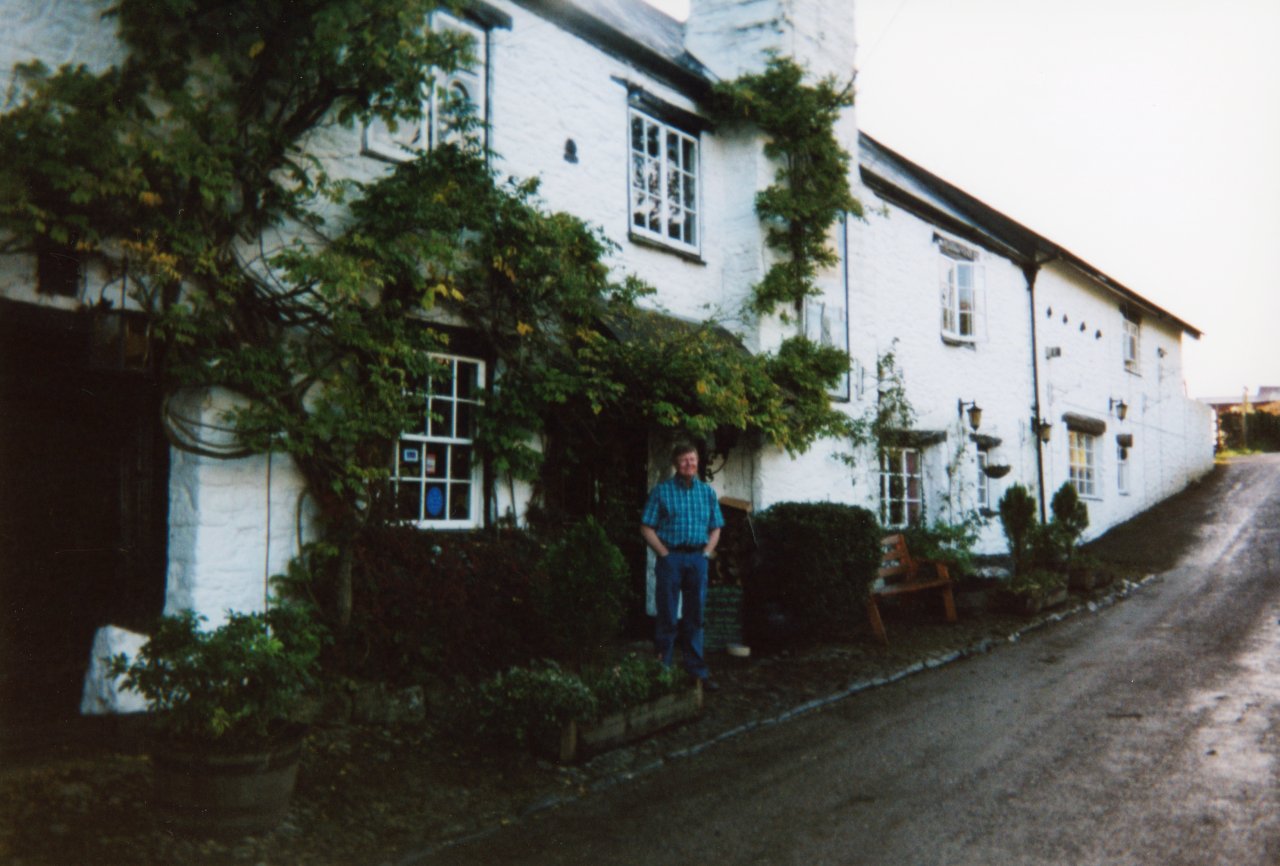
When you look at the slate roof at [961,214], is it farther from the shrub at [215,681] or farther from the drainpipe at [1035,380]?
the shrub at [215,681]

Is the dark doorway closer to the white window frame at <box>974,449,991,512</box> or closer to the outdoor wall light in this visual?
the outdoor wall light

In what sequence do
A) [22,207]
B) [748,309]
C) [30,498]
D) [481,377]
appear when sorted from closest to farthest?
[22,207] < [30,498] < [481,377] < [748,309]

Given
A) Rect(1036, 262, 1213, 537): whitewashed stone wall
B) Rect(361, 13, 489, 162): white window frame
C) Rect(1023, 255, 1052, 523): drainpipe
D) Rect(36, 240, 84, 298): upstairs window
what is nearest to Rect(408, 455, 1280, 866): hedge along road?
Rect(36, 240, 84, 298): upstairs window

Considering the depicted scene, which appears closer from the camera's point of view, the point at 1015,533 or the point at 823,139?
the point at 823,139

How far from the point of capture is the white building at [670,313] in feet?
20.2

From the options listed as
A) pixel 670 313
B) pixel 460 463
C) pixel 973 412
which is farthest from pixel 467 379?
pixel 973 412

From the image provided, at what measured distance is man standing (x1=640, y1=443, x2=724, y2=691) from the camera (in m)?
7.69

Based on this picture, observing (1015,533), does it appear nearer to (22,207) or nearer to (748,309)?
(748,309)

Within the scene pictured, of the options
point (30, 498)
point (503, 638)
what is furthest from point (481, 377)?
point (30, 498)

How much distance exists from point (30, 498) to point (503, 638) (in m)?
3.18

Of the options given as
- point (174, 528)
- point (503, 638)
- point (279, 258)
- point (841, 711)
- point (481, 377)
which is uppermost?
point (279, 258)

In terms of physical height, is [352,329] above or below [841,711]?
above

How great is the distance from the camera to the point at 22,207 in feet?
18.2

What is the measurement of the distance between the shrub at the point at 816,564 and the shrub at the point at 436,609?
2.87 m
